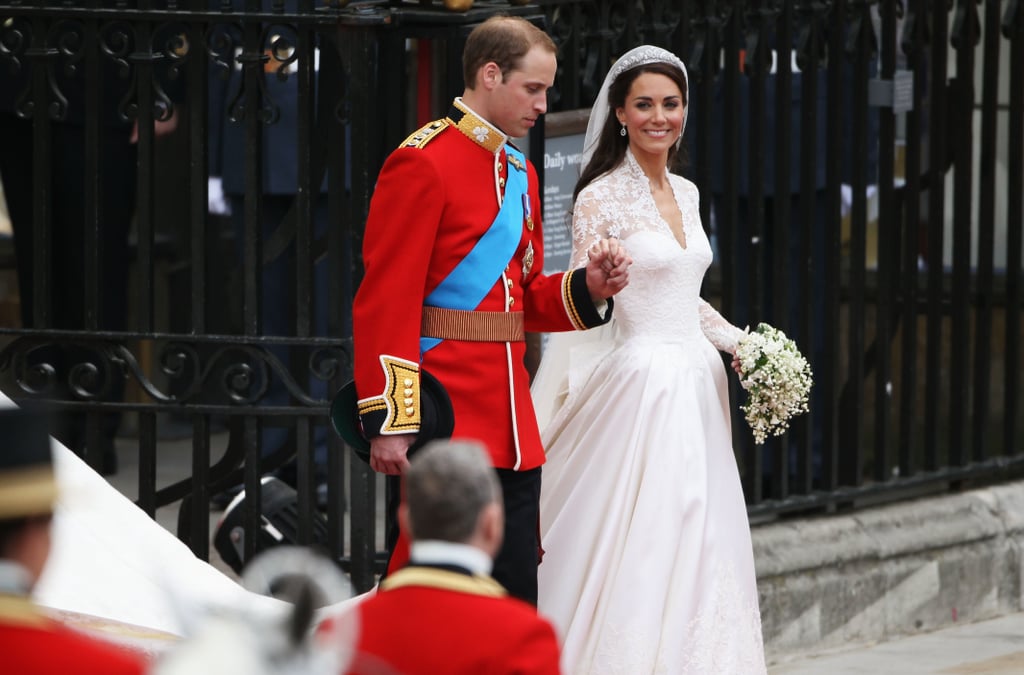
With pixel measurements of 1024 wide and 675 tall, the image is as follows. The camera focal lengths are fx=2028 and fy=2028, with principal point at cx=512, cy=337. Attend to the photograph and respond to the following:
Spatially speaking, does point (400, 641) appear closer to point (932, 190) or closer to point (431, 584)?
point (431, 584)

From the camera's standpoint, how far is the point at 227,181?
22.5ft

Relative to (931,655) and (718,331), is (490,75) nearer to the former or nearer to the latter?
(718,331)

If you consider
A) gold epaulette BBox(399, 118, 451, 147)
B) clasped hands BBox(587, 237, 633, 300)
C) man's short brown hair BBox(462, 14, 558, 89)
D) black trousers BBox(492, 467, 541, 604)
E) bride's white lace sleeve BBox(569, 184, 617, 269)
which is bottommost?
black trousers BBox(492, 467, 541, 604)

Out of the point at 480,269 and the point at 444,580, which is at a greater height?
the point at 480,269

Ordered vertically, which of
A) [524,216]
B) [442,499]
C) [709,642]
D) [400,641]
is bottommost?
[709,642]

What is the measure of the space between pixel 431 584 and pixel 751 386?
2516 mm

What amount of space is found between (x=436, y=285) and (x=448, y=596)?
1824 millimetres

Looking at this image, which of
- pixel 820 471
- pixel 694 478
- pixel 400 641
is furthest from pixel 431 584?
pixel 820 471

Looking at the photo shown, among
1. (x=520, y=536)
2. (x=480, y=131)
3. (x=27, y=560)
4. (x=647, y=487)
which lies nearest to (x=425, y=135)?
(x=480, y=131)

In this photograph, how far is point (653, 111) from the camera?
507 cm

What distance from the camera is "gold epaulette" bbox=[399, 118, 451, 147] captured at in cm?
448

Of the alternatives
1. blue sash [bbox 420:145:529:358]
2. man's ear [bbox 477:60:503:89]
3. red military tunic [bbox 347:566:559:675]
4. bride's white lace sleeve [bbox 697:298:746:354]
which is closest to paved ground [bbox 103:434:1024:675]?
bride's white lace sleeve [bbox 697:298:746:354]

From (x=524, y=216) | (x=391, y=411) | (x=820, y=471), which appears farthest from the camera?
(x=820, y=471)

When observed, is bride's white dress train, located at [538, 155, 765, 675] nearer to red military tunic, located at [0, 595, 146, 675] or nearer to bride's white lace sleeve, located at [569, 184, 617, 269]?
bride's white lace sleeve, located at [569, 184, 617, 269]
